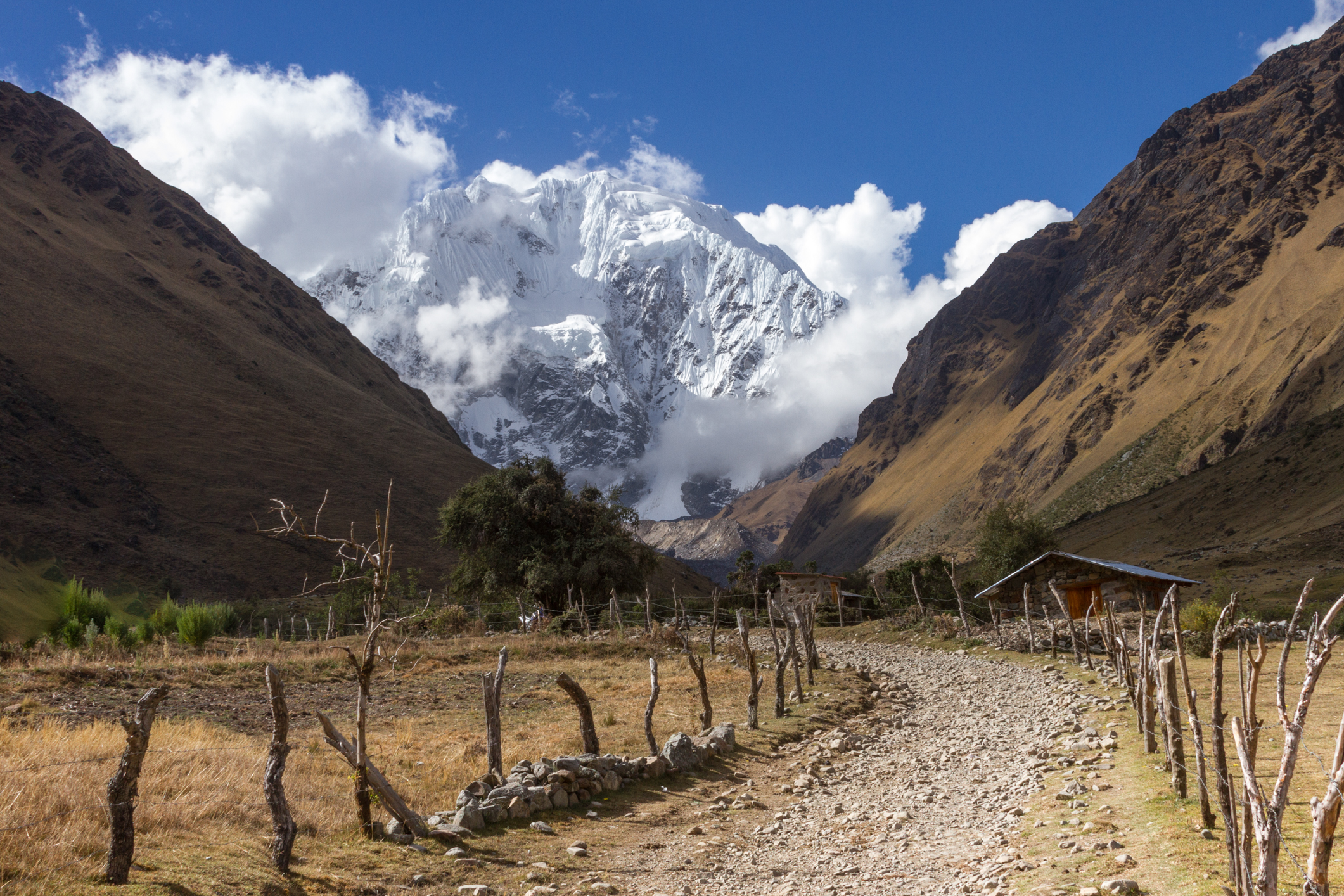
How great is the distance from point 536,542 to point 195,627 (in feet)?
58.6

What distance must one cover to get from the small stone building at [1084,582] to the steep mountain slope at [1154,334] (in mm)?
48756

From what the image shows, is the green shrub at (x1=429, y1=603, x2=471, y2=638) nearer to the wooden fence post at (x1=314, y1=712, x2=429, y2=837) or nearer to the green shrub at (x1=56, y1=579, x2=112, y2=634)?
the green shrub at (x1=56, y1=579, x2=112, y2=634)

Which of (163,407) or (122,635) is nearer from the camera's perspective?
(122,635)

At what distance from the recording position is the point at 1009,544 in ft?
170

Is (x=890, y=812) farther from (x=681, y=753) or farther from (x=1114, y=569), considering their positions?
(x=1114, y=569)

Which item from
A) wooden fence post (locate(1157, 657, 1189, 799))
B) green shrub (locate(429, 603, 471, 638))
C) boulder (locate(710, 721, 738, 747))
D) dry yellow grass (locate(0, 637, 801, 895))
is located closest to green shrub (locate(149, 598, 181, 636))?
dry yellow grass (locate(0, 637, 801, 895))

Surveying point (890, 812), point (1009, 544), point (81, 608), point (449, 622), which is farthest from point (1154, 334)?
point (890, 812)

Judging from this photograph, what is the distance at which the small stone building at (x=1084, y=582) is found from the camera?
34.8 meters

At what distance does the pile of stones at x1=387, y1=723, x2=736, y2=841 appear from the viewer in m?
9.50

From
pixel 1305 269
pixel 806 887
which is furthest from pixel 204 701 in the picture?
pixel 1305 269

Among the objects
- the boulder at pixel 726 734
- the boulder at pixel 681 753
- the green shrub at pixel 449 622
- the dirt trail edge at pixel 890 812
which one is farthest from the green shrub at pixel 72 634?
the dirt trail edge at pixel 890 812

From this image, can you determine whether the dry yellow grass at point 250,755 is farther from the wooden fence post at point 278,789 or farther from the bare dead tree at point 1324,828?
the bare dead tree at point 1324,828

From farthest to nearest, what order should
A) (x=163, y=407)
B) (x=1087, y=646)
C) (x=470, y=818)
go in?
(x=163, y=407)
(x=1087, y=646)
(x=470, y=818)

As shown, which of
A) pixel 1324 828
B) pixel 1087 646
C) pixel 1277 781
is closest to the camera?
pixel 1324 828
